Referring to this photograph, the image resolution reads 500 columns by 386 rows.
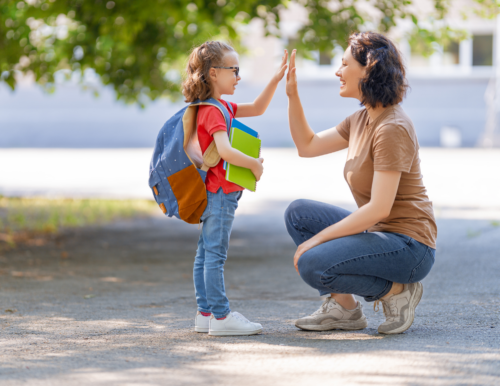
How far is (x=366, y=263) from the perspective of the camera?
321 cm

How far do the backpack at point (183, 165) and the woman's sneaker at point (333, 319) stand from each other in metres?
0.84

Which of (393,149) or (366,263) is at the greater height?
(393,149)

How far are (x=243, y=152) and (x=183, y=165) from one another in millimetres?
315

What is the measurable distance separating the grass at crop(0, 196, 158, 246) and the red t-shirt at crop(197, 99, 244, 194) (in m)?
4.81

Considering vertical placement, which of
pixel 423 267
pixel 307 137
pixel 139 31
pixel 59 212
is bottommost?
pixel 59 212

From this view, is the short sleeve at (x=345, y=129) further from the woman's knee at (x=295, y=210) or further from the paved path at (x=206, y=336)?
the paved path at (x=206, y=336)

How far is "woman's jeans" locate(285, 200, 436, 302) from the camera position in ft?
10.5

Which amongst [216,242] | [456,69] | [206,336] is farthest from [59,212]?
[456,69]

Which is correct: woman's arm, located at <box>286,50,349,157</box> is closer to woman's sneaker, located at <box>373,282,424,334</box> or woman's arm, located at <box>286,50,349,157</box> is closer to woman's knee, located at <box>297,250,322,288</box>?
woman's knee, located at <box>297,250,322,288</box>

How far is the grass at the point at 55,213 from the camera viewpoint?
8570mm

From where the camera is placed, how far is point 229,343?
323cm

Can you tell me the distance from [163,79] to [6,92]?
1836 cm

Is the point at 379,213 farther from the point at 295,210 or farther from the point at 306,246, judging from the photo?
the point at 295,210

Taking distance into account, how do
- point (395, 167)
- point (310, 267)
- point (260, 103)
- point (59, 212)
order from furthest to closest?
point (59, 212) → point (260, 103) → point (310, 267) → point (395, 167)
